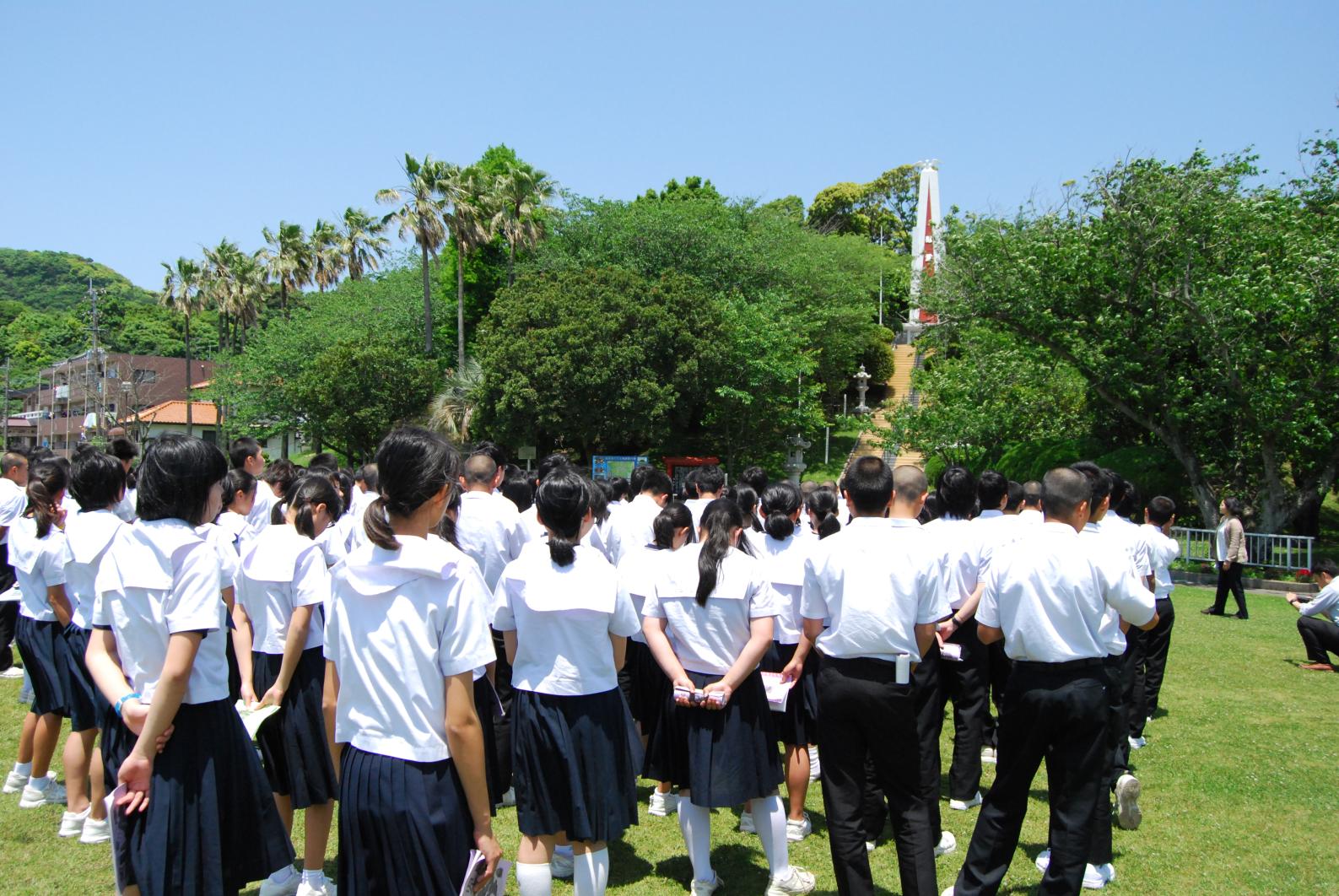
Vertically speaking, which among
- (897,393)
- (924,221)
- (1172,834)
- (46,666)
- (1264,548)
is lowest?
(1264,548)

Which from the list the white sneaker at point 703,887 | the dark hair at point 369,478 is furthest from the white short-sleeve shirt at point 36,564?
the white sneaker at point 703,887

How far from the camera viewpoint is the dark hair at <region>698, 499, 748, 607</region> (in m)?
4.09

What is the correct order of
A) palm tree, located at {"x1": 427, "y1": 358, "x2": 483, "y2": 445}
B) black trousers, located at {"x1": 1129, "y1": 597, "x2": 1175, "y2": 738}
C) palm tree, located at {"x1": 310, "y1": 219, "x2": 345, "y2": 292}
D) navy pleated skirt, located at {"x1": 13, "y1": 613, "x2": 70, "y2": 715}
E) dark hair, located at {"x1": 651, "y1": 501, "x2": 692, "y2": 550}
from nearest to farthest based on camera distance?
1. dark hair, located at {"x1": 651, "y1": 501, "x2": 692, "y2": 550}
2. navy pleated skirt, located at {"x1": 13, "y1": 613, "x2": 70, "y2": 715}
3. black trousers, located at {"x1": 1129, "y1": 597, "x2": 1175, "y2": 738}
4. palm tree, located at {"x1": 427, "y1": 358, "x2": 483, "y2": 445}
5. palm tree, located at {"x1": 310, "y1": 219, "x2": 345, "y2": 292}

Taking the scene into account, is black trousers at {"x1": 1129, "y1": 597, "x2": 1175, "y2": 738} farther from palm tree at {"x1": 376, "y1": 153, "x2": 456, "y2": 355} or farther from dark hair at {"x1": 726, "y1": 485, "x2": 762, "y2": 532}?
palm tree at {"x1": 376, "y1": 153, "x2": 456, "y2": 355}

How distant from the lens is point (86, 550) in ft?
13.8

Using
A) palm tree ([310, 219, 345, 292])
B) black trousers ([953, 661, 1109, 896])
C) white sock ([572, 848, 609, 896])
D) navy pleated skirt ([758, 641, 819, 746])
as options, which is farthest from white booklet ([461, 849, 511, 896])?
palm tree ([310, 219, 345, 292])

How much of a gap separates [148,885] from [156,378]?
A: 6373cm

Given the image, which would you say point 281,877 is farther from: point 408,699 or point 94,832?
point 408,699

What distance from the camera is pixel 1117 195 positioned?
17.9 meters

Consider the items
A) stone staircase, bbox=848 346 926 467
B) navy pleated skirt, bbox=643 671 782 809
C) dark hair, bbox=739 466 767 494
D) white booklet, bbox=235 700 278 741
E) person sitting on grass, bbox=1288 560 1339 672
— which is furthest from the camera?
stone staircase, bbox=848 346 926 467

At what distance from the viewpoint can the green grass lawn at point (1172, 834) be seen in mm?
4523

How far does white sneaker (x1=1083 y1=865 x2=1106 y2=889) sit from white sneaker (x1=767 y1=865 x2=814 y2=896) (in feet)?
4.66

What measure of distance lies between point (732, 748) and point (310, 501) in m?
2.36

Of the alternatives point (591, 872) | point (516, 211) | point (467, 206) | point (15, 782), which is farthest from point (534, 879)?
point (516, 211)
